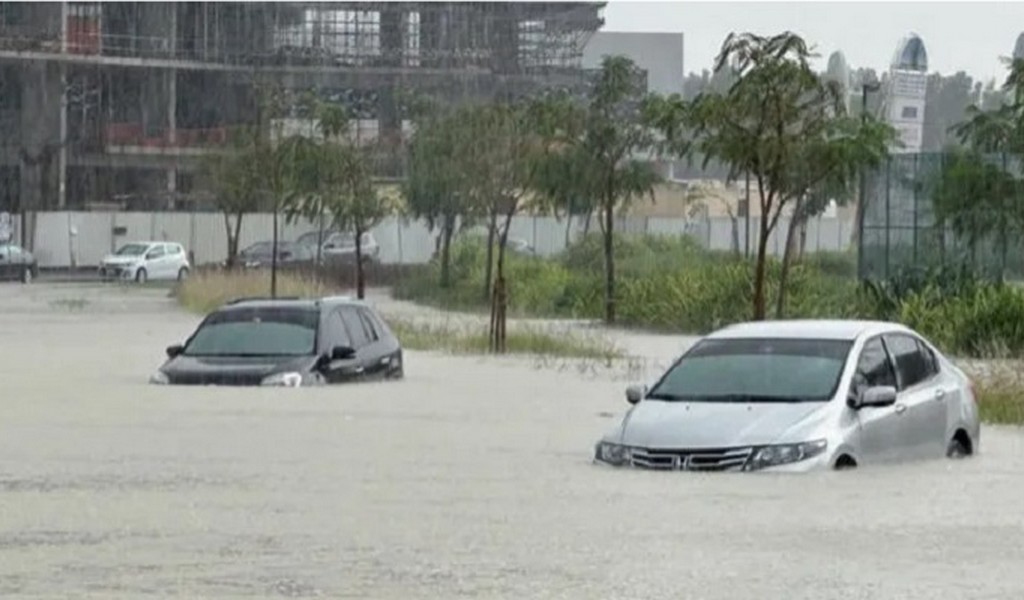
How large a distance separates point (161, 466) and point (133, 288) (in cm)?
5107

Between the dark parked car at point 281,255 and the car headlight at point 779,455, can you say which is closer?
the car headlight at point 779,455

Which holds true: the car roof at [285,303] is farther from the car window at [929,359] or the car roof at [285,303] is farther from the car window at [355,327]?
the car window at [929,359]

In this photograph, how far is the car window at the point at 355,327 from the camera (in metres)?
28.5

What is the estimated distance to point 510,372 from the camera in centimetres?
3316

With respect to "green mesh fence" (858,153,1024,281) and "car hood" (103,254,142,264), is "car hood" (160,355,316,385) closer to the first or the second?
"green mesh fence" (858,153,1024,281)

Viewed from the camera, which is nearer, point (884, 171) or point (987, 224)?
point (987, 224)

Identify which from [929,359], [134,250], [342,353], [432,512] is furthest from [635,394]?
[134,250]

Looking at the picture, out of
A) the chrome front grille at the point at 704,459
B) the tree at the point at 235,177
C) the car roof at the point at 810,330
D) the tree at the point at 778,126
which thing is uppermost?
the tree at the point at 778,126

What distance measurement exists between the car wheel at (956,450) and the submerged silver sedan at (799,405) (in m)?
0.02

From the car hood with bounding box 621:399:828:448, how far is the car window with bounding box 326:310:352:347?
9.66m

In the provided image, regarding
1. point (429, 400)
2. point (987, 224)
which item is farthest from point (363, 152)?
point (429, 400)

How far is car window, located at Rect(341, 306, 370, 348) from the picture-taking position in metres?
28.5

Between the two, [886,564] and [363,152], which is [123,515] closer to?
[886,564]

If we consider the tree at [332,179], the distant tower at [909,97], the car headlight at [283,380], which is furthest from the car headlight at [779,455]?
the distant tower at [909,97]
